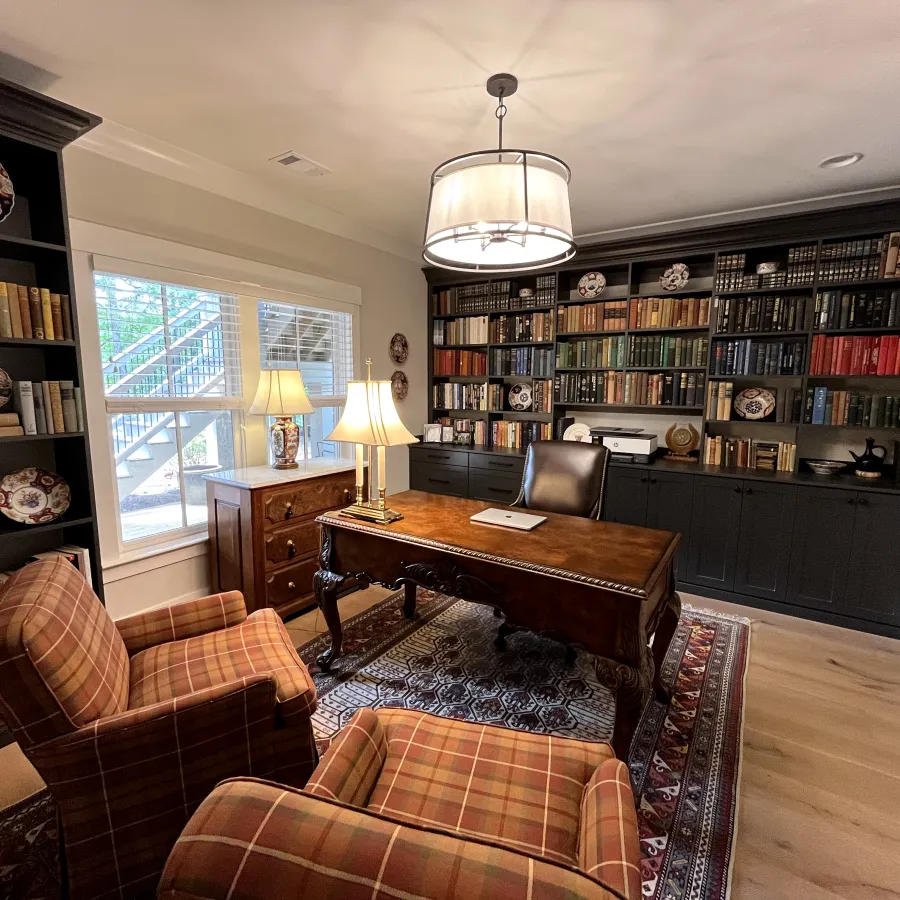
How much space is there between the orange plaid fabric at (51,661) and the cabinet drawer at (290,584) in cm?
129

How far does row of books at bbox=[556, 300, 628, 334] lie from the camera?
146 inches

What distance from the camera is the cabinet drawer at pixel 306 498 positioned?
2.70m

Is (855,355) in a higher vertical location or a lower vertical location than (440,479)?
higher

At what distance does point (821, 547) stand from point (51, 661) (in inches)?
138

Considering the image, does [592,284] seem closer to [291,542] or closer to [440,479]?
[440,479]

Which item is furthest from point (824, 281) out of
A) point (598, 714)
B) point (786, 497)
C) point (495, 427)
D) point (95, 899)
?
point (95, 899)

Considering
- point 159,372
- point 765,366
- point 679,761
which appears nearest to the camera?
point 679,761

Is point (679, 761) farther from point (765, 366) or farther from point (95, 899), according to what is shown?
point (765, 366)

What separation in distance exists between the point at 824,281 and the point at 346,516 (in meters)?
3.09

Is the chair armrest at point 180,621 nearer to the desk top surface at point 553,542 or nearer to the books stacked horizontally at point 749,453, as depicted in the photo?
the desk top surface at point 553,542

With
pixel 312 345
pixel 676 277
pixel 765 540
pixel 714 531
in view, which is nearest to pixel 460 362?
pixel 312 345

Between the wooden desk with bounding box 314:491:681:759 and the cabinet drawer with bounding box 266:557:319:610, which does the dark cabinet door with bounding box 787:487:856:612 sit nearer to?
the wooden desk with bounding box 314:491:681:759

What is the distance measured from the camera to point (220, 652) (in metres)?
1.68

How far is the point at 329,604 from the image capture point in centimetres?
232
